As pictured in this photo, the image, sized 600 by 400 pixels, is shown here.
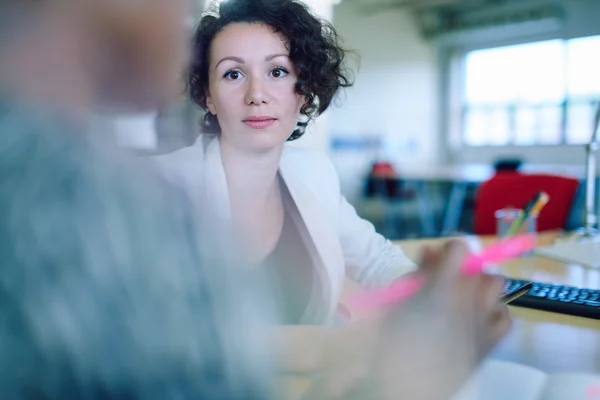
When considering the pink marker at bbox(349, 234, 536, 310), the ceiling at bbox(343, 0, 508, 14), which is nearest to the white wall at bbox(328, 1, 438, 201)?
the ceiling at bbox(343, 0, 508, 14)

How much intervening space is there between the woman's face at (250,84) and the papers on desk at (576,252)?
82 cm

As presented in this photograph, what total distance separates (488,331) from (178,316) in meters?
0.19

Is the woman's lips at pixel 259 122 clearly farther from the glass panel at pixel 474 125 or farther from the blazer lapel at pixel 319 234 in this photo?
the glass panel at pixel 474 125

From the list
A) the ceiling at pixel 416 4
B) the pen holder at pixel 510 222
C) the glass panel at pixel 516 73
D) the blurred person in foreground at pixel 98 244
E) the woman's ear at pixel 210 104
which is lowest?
the pen holder at pixel 510 222

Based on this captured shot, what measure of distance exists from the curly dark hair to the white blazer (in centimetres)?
4

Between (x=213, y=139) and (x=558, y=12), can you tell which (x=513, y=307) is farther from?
(x=213, y=139)

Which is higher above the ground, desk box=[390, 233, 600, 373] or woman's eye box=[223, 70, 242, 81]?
woman's eye box=[223, 70, 242, 81]

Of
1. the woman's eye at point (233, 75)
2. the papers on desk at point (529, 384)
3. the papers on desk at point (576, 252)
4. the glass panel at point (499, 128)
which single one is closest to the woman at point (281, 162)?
the woman's eye at point (233, 75)

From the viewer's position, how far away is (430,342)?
11.4 inches

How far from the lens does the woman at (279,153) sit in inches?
15.3

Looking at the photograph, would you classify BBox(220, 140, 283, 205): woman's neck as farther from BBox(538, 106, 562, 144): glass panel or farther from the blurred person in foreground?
BBox(538, 106, 562, 144): glass panel

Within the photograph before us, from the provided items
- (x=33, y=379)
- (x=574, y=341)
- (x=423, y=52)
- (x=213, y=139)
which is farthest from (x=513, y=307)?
(x=33, y=379)

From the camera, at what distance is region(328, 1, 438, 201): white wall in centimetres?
48

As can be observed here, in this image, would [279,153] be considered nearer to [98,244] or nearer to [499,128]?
[98,244]
